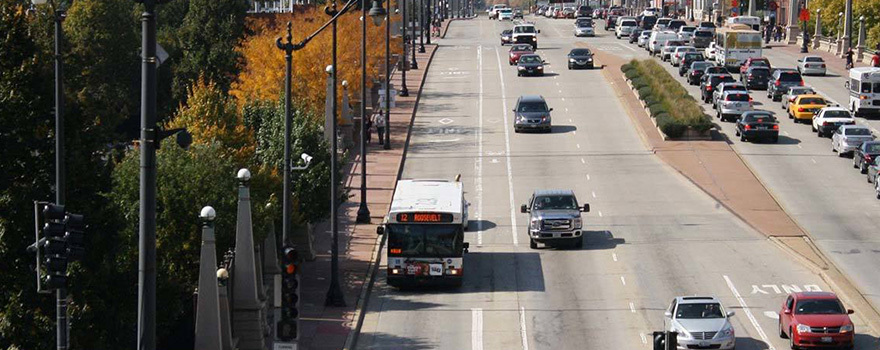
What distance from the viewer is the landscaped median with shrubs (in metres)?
69.1

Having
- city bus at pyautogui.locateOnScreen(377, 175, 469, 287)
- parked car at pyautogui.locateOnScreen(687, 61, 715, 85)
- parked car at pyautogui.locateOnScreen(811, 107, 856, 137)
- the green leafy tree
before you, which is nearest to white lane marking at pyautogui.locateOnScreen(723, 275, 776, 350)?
city bus at pyautogui.locateOnScreen(377, 175, 469, 287)

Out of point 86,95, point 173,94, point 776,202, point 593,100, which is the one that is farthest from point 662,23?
point 86,95

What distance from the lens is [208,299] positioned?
1198 inches

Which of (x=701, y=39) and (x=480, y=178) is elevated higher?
(x=701, y=39)

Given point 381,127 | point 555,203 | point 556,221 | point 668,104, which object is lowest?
point 556,221

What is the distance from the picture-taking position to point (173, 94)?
280ft

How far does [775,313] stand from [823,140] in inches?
1256

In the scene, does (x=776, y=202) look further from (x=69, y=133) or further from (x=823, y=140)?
(x=69, y=133)

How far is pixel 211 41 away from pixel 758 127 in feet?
121

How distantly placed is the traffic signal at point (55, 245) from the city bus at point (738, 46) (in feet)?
256

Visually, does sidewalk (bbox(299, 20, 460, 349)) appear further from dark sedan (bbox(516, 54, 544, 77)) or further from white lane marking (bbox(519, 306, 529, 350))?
dark sedan (bbox(516, 54, 544, 77))

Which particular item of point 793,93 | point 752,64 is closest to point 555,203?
point 793,93

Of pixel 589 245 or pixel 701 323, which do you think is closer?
pixel 701 323

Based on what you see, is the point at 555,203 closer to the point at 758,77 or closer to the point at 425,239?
the point at 425,239
